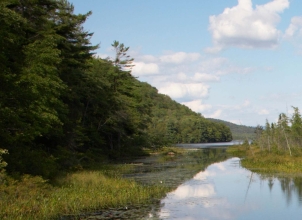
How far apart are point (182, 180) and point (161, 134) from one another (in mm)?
55656

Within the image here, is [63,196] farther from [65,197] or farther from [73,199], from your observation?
[73,199]

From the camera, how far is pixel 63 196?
18516mm

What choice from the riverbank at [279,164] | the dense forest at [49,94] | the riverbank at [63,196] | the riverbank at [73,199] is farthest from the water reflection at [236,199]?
the dense forest at [49,94]

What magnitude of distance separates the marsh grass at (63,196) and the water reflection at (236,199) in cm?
191

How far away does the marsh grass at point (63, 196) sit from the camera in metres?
15.8

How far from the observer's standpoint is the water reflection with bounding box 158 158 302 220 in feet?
60.2

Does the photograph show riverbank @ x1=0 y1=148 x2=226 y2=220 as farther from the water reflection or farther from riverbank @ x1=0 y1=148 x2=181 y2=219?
the water reflection

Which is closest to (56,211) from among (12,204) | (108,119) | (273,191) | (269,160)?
(12,204)

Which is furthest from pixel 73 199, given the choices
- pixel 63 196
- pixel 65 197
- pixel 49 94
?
pixel 49 94

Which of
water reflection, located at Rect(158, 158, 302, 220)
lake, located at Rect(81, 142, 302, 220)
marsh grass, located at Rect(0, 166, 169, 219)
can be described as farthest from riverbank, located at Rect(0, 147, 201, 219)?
water reflection, located at Rect(158, 158, 302, 220)

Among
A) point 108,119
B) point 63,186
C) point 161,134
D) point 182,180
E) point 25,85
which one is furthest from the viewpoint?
point 161,134

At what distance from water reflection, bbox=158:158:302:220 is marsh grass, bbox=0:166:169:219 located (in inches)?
75.1

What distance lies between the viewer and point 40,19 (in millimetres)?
30234

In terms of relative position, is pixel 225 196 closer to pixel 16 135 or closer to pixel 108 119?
pixel 16 135
